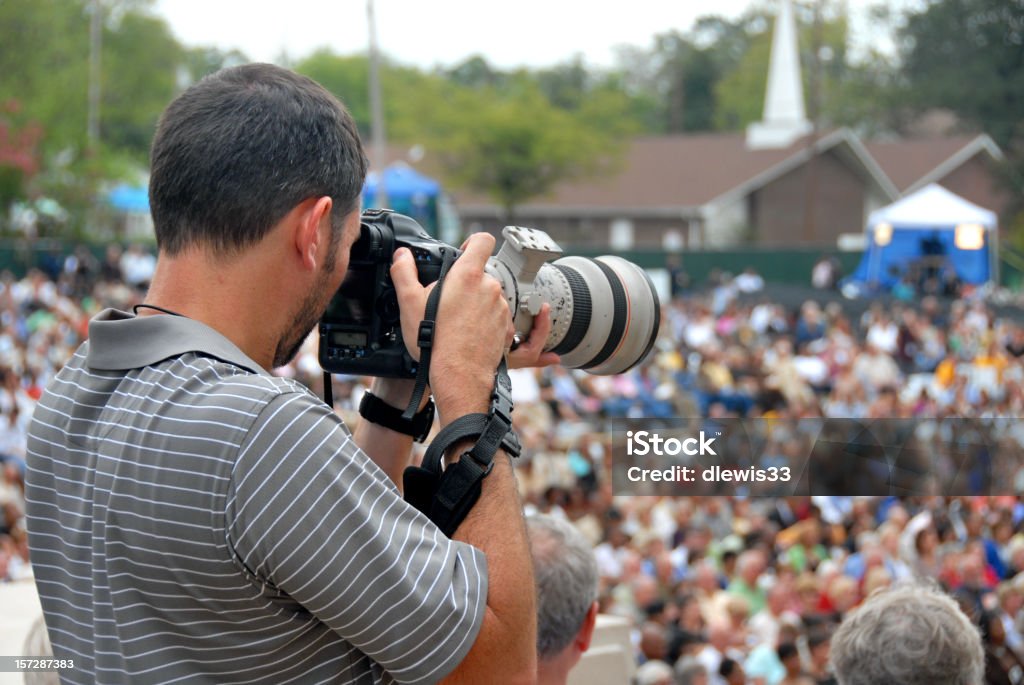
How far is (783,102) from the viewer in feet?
132

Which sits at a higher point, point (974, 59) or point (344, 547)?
point (974, 59)

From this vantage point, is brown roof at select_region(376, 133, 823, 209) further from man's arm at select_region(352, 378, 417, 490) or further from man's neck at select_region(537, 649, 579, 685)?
man's arm at select_region(352, 378, 417, 490)

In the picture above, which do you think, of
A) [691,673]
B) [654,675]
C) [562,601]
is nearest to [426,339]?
[562,601]

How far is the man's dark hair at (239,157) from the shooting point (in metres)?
1.41

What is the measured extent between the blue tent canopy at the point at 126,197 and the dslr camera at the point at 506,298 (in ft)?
94.0

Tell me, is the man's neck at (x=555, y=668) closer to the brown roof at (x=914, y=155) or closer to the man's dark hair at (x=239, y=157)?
the man's dark hair at (x=239, y=157)

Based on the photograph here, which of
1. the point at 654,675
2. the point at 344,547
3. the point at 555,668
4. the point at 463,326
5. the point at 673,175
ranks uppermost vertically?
the point at 673,175

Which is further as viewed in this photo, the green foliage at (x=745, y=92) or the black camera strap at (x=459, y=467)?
the green foliage at (x=745, y=92)

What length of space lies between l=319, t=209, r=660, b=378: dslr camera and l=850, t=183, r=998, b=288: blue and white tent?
71.6ft

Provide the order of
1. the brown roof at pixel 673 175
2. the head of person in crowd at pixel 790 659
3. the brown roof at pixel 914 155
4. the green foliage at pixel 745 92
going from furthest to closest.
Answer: the green foliage at pixel 745 92, the brown roof at pixel 914 155, the brown roof at pixel 673 175, the head of person in crowd at pixel 790 659

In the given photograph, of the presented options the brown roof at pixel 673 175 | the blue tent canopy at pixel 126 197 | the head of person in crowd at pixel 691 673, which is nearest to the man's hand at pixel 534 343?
the head of person in crowd at pixel 691 673

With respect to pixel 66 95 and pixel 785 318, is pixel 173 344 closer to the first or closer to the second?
pixel 785 318

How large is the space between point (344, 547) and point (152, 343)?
0.34 metres

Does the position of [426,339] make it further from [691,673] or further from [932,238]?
[932,238]
